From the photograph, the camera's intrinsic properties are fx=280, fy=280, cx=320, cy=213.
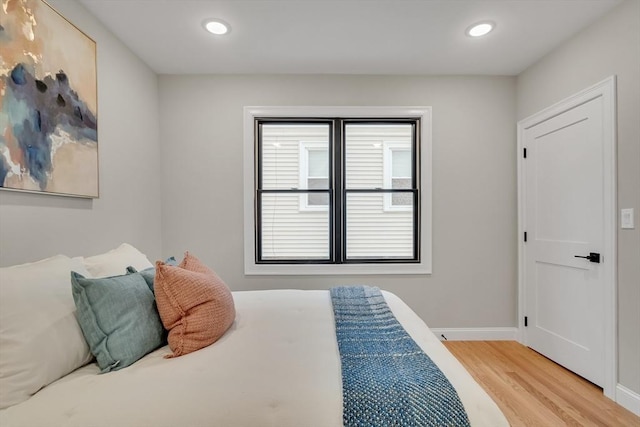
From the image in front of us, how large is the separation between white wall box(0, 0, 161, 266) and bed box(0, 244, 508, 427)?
664 mm

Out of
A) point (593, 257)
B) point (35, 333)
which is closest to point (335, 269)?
point (593, 257)

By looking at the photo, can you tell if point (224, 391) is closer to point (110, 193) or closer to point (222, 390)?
point (222, 390)

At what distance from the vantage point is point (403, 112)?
2.81m

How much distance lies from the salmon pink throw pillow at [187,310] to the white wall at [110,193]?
86 centimetres

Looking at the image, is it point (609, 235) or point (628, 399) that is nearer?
point (628, 399)

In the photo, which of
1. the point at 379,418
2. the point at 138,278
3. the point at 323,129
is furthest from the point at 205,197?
the point at 379,418

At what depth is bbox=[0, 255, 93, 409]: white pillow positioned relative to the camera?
92 cm

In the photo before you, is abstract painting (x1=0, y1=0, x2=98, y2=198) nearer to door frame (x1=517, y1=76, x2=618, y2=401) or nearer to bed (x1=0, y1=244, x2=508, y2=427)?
bed (x1=0, y1=244, x2=508, y2=427)

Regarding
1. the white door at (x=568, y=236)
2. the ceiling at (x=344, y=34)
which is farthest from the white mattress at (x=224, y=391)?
the ceiling at (x=344, y=34)

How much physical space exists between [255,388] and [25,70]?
1.93 m

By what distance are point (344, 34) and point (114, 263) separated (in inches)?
87.0

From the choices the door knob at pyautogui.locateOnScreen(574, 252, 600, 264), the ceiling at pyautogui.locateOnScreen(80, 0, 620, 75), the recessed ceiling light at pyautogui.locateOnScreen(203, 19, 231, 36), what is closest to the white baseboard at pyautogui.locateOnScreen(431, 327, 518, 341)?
the door knob at pyautogui.locateOnScreen(574, 252, 600, 264)

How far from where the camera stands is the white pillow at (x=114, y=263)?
1.47m

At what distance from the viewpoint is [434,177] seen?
283 centimetres
